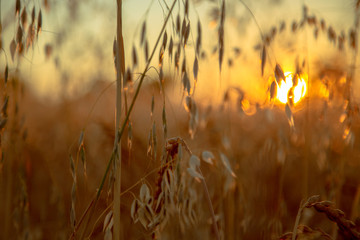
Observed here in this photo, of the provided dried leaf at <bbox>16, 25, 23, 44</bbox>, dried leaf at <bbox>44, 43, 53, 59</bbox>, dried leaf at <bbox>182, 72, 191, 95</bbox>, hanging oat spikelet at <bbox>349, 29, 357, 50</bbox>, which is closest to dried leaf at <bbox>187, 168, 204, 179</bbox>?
dried leaf at <bbox>182, 72, 191, 95</bbox>

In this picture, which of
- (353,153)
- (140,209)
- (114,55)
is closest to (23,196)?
(140,209)

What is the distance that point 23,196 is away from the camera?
4.34ft

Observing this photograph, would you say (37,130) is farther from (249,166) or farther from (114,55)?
(114,55)

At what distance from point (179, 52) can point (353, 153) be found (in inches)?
111

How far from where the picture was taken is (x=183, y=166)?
1364 mm

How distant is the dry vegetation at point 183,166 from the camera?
3.36ft

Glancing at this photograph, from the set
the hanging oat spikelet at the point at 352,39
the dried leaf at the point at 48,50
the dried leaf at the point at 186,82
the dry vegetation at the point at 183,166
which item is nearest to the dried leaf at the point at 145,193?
the dry vegetation at the point at 183,166

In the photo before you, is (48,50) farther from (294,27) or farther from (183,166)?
(294,27)

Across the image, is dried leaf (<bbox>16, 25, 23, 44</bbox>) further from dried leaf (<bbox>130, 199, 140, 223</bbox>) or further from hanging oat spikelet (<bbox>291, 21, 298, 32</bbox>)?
hanging oat spikelet (<bbox>291, 21, 298, 32</bbox>)

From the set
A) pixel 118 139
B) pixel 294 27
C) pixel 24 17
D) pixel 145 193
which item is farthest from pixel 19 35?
pixel 294 27

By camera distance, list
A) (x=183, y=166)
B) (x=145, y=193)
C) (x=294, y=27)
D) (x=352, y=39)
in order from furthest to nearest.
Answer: (x=294, y=27)
(x=352, y=39)
(x=183, y=166)
(x=145, y=193)

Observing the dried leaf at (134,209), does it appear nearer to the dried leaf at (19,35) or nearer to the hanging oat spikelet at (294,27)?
the dried leaf at (19,35)

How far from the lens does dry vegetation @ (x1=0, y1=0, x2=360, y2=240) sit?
40.3 inches

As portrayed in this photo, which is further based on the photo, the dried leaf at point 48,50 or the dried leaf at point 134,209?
the dried leaf at point 48,50
